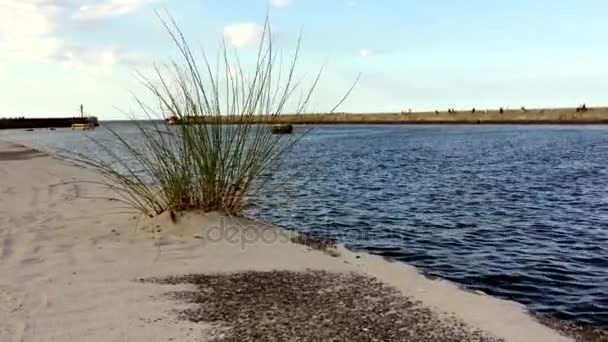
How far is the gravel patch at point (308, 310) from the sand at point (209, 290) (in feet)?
0.03

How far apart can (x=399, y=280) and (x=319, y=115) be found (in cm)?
394

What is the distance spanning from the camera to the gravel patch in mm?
4188

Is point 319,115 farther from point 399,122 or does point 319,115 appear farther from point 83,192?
point 399,122

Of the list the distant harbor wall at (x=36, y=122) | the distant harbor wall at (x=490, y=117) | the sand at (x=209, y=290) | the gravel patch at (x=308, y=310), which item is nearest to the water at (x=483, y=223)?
the sand at (x=209, y=290)

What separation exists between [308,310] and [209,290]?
1063 mm

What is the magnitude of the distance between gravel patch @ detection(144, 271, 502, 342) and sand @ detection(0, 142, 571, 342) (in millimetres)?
10

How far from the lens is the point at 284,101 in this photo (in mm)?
8672

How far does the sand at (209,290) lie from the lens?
427 cm

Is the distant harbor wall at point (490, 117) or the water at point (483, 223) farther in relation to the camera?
the distant harbor wall at point (490, 117)

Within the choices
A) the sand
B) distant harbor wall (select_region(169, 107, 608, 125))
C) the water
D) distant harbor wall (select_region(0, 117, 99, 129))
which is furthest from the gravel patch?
distant harbor wall (select_region(0, 117, 99, 129))

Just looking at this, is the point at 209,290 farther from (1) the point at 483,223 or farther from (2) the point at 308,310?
(1) the point at 483,223

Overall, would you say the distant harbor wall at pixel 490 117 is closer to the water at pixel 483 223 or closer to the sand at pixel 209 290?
the water at pixel 483 223

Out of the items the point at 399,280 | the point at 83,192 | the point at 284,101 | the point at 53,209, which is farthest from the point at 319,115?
the point at 83,192

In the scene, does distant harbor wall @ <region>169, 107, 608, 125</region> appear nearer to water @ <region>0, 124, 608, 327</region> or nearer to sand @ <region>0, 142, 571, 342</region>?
water @ <region>0, 124, 608, 327</region>
